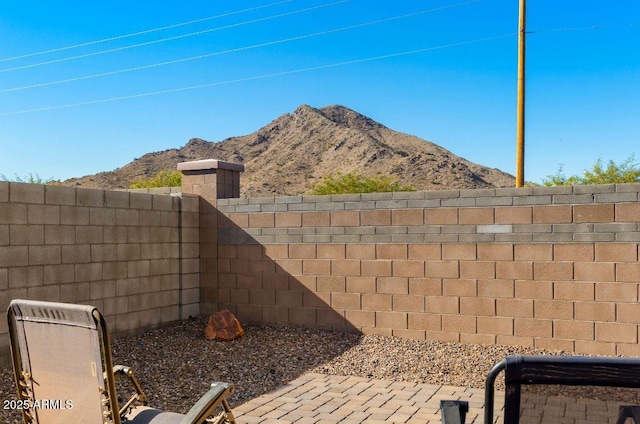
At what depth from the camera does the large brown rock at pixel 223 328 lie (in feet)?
28.7

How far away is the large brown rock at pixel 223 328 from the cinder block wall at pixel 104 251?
108cm

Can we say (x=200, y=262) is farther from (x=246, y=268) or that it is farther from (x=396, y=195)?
(x=396, y=195)

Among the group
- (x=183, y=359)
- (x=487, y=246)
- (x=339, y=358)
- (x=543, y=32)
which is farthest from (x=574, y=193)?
(x=543, y=32)

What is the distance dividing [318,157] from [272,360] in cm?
4047

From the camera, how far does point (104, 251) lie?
8.45 metres

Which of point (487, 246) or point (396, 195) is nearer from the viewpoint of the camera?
point (487, 246)

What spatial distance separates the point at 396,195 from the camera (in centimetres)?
873

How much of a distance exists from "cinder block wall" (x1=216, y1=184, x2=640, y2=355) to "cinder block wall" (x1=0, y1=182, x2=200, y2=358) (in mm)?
666

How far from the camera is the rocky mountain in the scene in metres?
43.0

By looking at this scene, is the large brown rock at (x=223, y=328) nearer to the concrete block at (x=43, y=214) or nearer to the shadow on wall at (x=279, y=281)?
the shadow on wall at (x=279, y=281)

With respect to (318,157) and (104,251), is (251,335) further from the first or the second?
(318,157)

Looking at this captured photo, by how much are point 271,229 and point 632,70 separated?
956 inches

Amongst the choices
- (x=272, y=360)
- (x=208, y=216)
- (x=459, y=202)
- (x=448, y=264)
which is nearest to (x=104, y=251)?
(x=208, y=216)

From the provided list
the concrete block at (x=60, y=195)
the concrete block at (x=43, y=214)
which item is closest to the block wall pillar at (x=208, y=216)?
the concrete block at (x=60, y=195)
